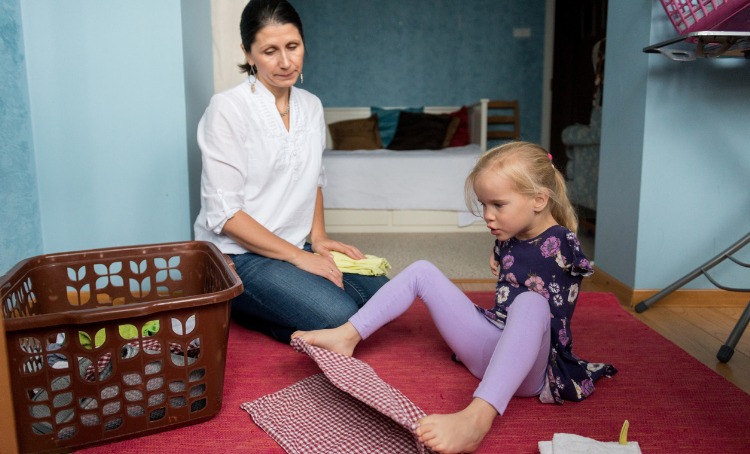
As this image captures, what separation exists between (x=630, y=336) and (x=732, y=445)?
0.57 metres

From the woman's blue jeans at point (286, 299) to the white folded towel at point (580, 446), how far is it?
58 cm

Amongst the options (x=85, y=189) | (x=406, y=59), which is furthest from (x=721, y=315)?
(x=406, y=59)

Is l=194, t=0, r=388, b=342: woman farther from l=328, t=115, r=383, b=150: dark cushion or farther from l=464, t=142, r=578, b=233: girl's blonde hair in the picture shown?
l=328, t=115, r=383, b=150: dark cushion

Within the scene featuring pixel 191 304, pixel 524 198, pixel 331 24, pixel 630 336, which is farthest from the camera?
pixel 331 24

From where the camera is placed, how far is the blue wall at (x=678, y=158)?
1.89m

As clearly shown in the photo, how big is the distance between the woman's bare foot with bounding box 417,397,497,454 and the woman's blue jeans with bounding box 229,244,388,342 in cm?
51

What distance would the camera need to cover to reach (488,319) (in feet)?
4.14

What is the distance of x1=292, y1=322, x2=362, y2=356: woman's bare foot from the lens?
50.2 inches

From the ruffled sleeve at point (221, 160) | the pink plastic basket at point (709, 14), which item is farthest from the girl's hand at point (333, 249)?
the pink plastic basket at point (709, 14)

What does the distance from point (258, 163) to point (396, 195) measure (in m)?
2.13

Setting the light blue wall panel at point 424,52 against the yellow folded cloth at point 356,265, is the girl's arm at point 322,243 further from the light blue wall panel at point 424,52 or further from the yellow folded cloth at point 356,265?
the light blue wall panel at point 424,52

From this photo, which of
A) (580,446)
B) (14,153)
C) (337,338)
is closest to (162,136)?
(14,153)

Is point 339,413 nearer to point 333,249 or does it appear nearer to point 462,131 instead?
point 333,249

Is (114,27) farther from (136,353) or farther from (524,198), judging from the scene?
(524,198)
